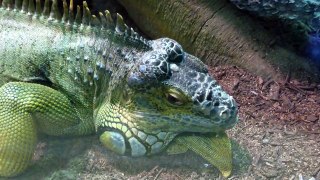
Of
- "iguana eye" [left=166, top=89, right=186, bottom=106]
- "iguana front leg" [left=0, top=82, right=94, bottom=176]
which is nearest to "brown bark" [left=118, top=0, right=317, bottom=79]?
"iguana eye" [left=166, top=89, right=186, bottom=106]

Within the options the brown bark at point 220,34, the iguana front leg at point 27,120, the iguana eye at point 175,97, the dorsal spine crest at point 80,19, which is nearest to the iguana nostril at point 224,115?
the iguana eye at point 175,97

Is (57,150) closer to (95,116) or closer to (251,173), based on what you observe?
(95,116)

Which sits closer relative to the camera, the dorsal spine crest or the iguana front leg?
the iguana front leg

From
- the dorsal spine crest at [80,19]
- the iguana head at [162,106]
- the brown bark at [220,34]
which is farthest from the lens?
the brown bark at [220,34]

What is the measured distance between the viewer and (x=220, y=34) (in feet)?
18.2

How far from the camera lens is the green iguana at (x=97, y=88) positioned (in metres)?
4.06

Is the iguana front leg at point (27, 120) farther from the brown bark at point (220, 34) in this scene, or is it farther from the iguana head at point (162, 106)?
the brown bark at point (220, 34)

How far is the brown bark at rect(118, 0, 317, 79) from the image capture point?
5.33m

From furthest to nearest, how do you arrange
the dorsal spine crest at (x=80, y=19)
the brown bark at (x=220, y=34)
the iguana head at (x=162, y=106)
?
1. the brown bark at (x=220, y=34)
2. the dorsal spine crest at (x=80, y=19)
3. the iguana head at (x=162, y=106)

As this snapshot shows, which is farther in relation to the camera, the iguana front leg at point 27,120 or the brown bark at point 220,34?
the brown bark at point 220,34

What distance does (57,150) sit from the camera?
421 centimetres

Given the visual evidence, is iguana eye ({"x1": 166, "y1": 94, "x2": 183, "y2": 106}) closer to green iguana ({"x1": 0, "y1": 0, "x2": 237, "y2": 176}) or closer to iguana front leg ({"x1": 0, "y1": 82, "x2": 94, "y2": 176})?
green iguana ({"x1": 0, "y1": 0, "x2": 237, "y2": 176})

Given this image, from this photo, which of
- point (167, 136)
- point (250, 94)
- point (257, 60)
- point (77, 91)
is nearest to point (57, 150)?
point (77, 91)

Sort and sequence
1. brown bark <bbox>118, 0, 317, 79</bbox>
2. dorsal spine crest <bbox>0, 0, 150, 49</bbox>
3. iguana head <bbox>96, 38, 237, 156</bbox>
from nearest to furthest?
iguana head <bbox>96, 38, 237, 156</bbox> → dorsal spine crest <bbox>0, 0, 150, 49</bbox> → brown bark <bbox>118, 0, 317, 79</bbox>
